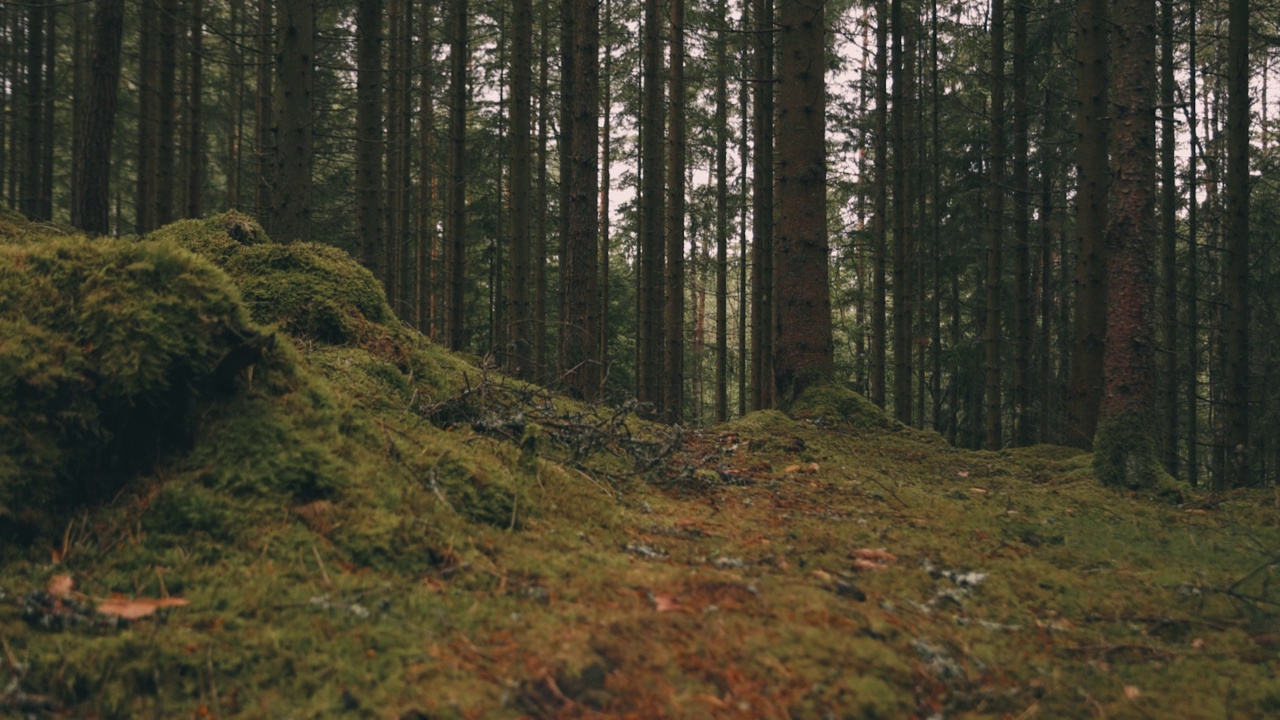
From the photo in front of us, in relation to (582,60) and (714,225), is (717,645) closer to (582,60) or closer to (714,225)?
(582,60)

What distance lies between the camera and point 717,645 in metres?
2.10

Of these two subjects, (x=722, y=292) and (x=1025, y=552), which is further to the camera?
(x=722, y=292)

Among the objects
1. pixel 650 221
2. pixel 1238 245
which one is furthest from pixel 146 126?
pixel 1238 245

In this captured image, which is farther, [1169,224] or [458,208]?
[1169,224]

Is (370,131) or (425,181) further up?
(425,181)

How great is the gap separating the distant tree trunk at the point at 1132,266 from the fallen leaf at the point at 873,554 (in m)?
3.61

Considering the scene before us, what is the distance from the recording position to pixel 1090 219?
9781mm

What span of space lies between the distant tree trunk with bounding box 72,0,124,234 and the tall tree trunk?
13792mm

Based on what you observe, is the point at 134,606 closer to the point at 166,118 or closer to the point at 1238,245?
the point at 1238,245

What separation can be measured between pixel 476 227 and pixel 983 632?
25.5 metres

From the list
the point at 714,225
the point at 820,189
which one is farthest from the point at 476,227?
the point at 820,189

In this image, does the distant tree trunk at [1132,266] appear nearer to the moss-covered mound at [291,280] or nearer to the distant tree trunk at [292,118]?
the moss-covered mound at [291,280]

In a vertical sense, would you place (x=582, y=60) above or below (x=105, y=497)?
above

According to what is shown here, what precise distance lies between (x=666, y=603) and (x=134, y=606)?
5.07ft
